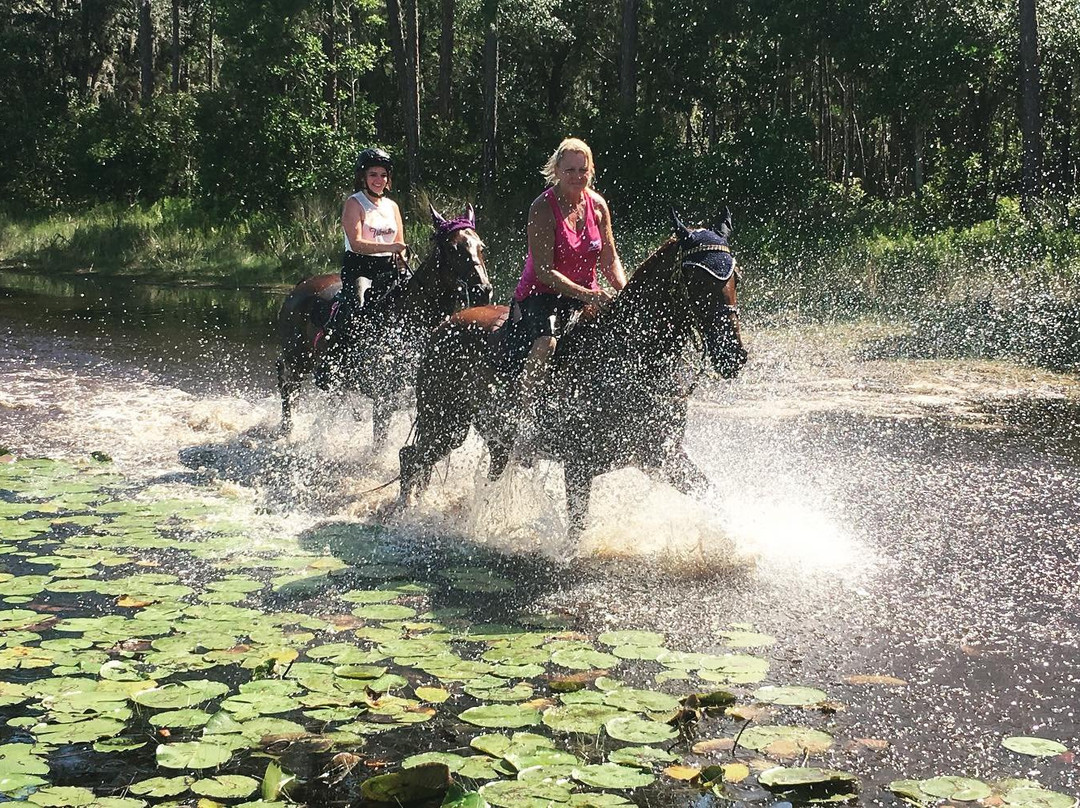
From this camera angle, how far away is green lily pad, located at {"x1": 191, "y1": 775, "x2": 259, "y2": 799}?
4730mm

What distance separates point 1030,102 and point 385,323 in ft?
61.7

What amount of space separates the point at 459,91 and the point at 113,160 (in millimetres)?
16208

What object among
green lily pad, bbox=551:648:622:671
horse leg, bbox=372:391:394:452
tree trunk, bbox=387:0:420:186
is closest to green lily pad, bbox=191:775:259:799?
green lily pad, bbox=551:648:622:671

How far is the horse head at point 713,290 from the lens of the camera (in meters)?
7.29

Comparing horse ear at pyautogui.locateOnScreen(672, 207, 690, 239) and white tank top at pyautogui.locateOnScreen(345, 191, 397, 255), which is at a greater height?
white tank top at pyautogui.locateOnScreen(345, 191, 397, 255)

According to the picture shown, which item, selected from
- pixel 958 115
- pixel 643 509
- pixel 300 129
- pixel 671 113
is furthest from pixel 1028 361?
pixel 671 113

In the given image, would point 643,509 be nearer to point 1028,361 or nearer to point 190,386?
point 190,386

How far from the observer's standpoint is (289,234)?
3162 cm

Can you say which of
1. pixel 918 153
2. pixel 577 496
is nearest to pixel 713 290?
pixel 577 496

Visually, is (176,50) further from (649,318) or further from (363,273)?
(649,318)

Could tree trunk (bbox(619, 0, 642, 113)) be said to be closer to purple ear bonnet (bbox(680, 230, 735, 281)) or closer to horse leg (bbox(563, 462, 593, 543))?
horse leg (bbox(563, 462, 593, 543))

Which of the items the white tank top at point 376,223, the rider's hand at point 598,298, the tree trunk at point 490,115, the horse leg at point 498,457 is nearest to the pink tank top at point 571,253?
the rider's hand at point 598,298

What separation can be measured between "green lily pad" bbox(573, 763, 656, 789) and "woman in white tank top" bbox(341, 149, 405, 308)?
6.90 meters

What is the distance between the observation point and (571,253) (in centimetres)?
825
